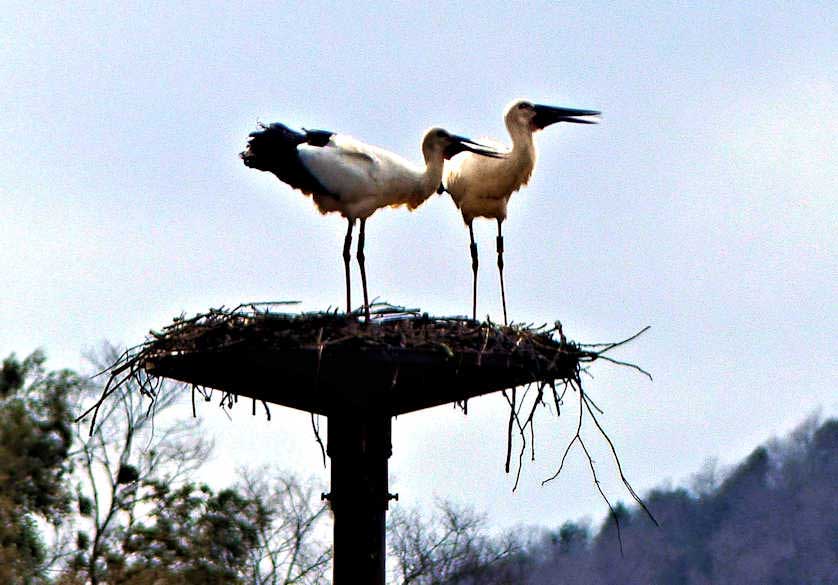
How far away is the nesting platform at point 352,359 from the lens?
7160 millimetres

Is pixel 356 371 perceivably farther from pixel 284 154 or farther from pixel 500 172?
pixel 500 172

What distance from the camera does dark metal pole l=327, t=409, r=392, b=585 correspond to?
713 centimetres

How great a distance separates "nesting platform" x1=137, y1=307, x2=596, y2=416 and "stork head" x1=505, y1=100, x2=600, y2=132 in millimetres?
2757

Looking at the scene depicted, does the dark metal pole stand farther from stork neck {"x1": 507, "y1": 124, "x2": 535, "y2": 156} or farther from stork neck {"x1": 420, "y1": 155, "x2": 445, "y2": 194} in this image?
stork neck {"x1": 507, "y1": 124, "x2": 535, "y2": 156}

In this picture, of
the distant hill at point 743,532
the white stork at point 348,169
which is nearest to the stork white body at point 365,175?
the white stork at point 348,169

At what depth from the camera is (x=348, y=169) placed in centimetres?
878

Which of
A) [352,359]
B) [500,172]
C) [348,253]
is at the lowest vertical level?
[352,359]

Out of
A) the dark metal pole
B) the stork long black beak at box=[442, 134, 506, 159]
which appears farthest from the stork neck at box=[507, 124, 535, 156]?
the dark metal pole

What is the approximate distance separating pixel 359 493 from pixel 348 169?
7.09ft

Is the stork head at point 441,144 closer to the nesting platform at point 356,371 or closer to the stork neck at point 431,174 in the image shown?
the stork neck at point 431,174

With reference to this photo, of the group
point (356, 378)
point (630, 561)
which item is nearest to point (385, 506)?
point (356, 378)

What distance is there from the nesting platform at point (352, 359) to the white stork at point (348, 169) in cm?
111

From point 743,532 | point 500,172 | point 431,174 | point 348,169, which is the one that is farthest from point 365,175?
point 743,532

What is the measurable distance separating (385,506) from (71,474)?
14.3 meters
